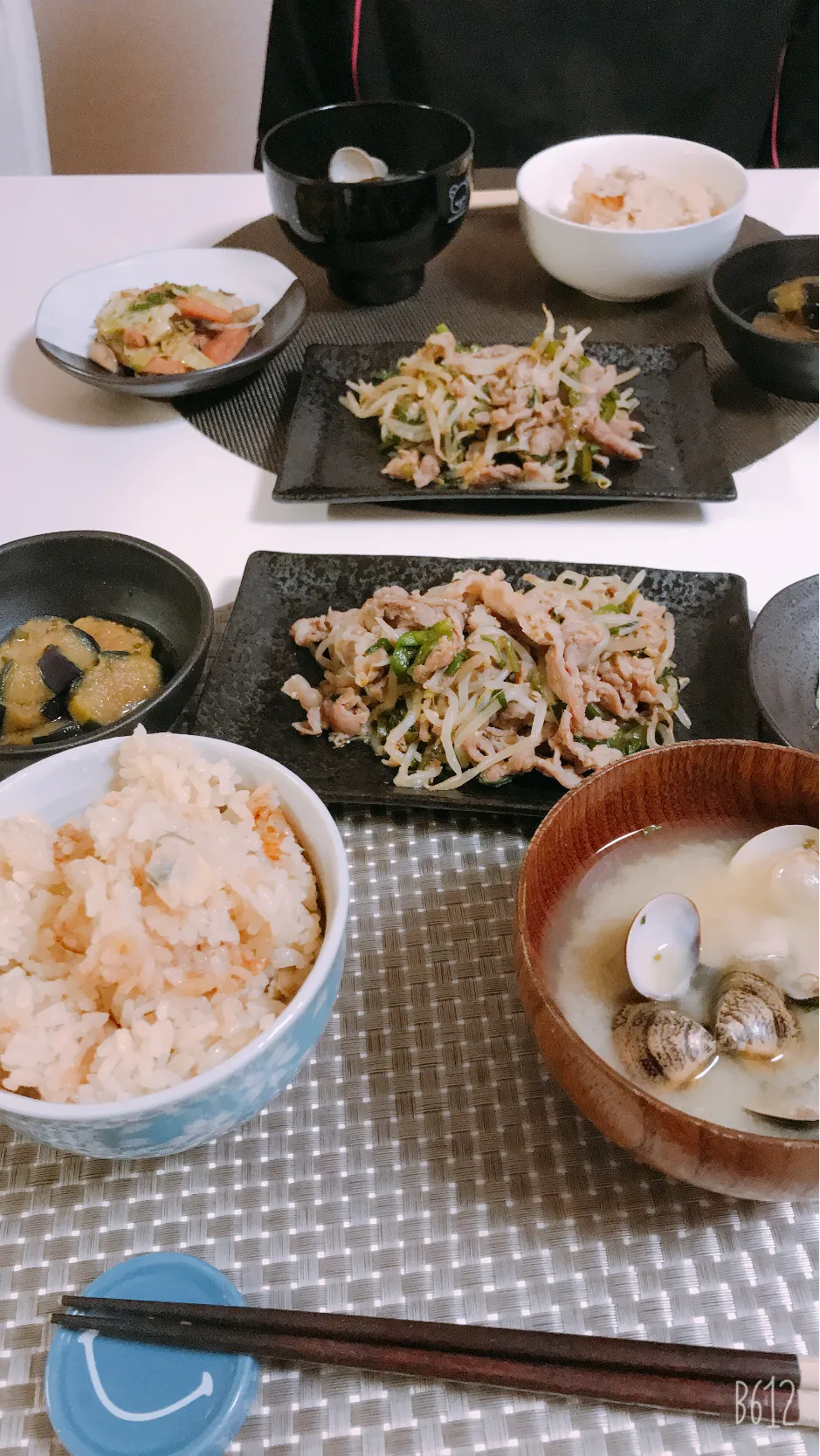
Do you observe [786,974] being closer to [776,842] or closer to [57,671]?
[776,842]

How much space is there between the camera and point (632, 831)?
978 mm

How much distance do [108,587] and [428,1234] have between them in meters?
0.93

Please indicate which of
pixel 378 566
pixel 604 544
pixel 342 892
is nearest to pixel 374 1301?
pixel 342 892

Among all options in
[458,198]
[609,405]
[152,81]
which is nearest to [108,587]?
[609,405]

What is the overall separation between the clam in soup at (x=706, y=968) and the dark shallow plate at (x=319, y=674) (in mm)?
209

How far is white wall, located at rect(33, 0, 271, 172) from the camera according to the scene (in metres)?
4.04

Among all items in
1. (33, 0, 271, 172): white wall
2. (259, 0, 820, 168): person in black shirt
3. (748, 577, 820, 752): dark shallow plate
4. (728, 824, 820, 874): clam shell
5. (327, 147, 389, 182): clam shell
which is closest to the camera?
(728, 824, 820, 874): clam shell

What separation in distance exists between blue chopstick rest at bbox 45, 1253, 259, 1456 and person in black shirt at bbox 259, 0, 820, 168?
319cm

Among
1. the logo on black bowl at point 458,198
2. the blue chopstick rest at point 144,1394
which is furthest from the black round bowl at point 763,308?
the blue chopstick rest at point 144,1394

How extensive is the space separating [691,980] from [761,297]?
1552 mm

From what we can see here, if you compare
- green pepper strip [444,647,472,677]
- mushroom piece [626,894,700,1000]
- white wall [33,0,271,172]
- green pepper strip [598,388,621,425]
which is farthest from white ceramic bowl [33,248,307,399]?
white wall [33,0,271,172]

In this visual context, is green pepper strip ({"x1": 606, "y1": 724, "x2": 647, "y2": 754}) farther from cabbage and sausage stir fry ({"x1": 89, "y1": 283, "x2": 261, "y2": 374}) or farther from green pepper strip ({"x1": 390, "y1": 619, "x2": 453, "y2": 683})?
cabbage and sausage stir fry ({"x1": 89, "y1": 283, "x2": 261, "y2": 374})

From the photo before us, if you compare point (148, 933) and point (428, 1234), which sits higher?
point (148, 933)

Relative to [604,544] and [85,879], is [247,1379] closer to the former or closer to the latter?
[85,879]
